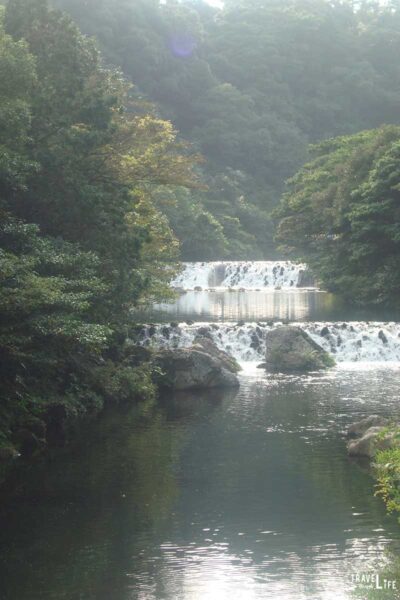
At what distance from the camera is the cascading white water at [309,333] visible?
3425cm

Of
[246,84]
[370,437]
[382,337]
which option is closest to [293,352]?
[382,337]

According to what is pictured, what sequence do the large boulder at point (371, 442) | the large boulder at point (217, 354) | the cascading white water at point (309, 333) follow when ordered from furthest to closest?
the cascading white water at point (309, 333)
the large boulder at point (217, 354)
the large boulder at point (371, 442)

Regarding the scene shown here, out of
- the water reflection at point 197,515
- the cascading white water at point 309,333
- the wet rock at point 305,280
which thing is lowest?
the water reflection at point 197,515

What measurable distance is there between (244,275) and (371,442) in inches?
1867

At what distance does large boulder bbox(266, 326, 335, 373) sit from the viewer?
Answer: 3142cm

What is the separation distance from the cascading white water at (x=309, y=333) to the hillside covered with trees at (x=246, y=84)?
37.4 metres

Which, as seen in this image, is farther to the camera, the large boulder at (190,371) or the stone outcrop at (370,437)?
the large boulder at (190,371)

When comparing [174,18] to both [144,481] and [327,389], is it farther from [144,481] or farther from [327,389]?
[144,481]

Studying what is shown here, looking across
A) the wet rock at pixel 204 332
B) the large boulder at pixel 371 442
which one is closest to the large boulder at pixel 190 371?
the wet rock at pixel 204 332

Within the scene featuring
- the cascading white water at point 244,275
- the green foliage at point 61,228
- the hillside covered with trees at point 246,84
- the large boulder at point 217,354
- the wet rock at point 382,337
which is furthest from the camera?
the hillside covered with trees at point 246,84

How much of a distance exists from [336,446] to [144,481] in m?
4.69

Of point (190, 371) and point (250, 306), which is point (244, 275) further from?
point (190, 371)

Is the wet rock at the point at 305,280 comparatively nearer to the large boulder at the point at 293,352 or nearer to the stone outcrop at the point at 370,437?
the large boulder at the point at 293,352

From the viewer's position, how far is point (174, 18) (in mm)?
101250
